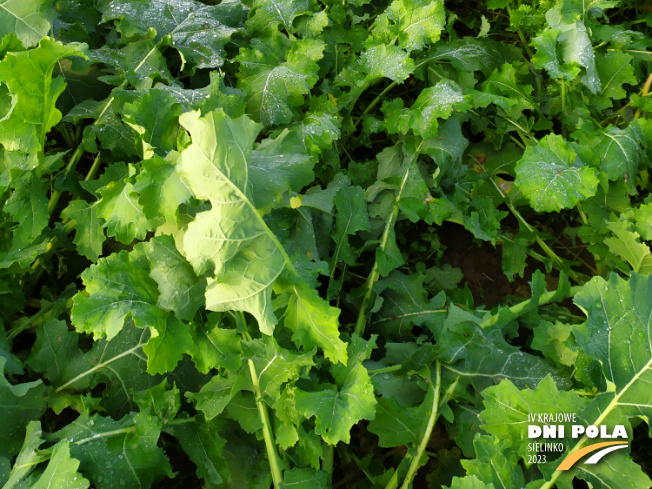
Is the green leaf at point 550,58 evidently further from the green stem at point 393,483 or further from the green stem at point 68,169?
the green stem at point 68,169

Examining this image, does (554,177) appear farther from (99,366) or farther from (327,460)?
(99,366)

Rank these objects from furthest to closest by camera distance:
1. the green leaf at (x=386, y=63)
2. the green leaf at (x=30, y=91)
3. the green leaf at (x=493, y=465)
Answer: the green leaf at (x=386, y=63)
the green leaf at (x=30, y=91)
the green leaf at (x=493, y=465)

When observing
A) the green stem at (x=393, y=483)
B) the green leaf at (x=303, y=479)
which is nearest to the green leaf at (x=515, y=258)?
the green stem at (x=393, y=483)

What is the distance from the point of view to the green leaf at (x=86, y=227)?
6.66 feet

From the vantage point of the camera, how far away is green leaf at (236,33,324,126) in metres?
2.26

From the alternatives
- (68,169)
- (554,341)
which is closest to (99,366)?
(68,169)

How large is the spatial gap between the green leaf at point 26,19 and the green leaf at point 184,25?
0.86 feet

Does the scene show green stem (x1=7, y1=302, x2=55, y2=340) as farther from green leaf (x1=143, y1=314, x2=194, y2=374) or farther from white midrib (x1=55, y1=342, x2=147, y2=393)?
green leaf (x1=143, y1=314, x2=194, y2=374)

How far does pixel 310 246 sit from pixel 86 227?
0.86m

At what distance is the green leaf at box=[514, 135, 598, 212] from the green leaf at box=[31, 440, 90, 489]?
1913 mm

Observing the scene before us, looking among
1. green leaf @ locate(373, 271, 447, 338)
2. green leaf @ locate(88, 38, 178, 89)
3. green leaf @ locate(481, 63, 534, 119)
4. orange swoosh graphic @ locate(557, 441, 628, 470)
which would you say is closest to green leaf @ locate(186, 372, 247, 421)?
green leaf @ locate(373, 271, 447, 338)

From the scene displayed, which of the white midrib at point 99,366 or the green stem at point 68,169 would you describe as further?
the green stem at point 68,169

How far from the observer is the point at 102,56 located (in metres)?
2.26

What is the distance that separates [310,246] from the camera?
2.14 m
